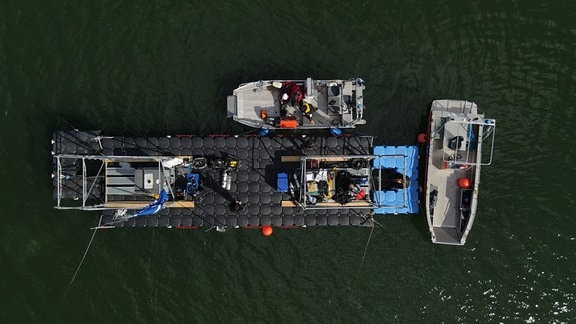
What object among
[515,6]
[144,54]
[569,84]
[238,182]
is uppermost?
[515,6]

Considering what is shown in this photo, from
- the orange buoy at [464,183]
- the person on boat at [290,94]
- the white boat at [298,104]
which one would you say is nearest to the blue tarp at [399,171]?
the orange buoy at [464,183]

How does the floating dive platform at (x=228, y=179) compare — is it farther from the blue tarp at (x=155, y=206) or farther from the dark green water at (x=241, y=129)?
the dark green water at (x=241, y=129)

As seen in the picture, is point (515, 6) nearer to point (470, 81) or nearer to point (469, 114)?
point (470, 81)

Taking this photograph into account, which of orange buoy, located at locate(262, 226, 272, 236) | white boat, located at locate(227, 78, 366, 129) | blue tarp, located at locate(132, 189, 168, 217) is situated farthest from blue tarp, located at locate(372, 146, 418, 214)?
blue tarp, located at locate(132, 189, 168, 217)

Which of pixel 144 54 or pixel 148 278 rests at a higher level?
pixel 144 54

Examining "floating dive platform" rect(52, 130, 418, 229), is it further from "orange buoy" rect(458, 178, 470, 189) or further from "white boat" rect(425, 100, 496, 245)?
"orange buoy" rect(458, 178, 470, 189)

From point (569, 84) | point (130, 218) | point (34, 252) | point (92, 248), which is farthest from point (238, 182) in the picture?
point (569, 84)
